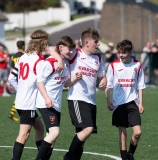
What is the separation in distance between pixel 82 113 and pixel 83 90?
333mm

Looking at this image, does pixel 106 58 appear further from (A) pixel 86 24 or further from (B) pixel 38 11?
(B) pixel 38 11

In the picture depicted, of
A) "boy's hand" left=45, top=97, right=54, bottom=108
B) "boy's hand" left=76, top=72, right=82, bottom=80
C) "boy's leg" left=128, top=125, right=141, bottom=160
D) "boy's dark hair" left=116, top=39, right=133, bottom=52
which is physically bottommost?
"boy's leg" left=128, top=125, right=141, bottom=160

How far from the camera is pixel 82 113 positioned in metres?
9.23

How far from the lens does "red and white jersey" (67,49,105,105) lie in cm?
931

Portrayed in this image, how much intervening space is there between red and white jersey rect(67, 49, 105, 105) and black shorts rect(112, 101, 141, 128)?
0.56m

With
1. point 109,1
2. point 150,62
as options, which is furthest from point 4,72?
point 109,1

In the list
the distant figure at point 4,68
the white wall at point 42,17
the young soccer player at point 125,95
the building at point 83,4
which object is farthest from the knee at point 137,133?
the building at point 83,4

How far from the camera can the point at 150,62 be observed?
1048 inches

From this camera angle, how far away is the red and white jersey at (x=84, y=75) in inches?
367

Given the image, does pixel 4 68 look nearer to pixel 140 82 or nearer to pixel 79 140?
pixel 140 82

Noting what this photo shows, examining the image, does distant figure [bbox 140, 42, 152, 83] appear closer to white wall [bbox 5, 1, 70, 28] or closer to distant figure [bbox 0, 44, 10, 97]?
distant figure [bbox 0, 44, 10, 97]

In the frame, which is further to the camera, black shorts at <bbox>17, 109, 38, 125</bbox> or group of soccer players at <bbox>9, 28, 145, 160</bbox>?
black shorts at <bbox>17, 109, 38, 125</bbox>

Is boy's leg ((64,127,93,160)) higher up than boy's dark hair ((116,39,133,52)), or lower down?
lower down

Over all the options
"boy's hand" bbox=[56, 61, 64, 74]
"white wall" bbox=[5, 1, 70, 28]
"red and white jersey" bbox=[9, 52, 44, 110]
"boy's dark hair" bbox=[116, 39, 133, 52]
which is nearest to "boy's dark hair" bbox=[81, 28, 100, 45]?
"boy's dark hair" bbox=[116, 39, 133, 52]
